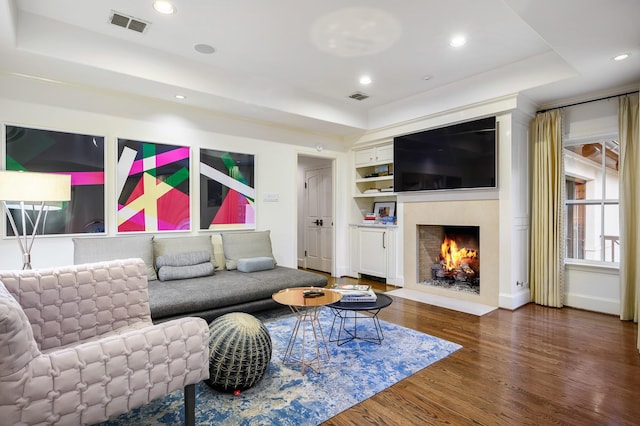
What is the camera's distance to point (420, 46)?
10.9 ft

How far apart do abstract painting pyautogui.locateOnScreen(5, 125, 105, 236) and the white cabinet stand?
3.64m

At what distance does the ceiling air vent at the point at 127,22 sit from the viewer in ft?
9.10

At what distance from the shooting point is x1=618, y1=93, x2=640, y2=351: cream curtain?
354 cm

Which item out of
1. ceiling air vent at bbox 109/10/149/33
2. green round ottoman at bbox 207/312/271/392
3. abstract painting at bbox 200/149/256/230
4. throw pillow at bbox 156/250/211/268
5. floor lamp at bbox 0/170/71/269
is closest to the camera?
green round ottoman at bbox 207/312/271/392

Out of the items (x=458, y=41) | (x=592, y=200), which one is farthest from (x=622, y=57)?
(x=592, y=200)

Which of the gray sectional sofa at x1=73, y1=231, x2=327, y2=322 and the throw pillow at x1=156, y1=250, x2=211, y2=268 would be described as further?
the throw pillow at x1=156, y1=250, x2=211, y2=268

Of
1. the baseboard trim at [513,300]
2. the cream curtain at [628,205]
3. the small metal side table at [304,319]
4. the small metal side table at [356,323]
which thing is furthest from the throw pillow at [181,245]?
the cream curtain at [628,205]

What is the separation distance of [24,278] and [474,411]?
8.47 feet

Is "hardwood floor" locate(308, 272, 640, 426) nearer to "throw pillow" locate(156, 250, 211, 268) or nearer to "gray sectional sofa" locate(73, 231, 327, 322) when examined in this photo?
"gray sectional sofa" locate(73, 231, 327, 322)

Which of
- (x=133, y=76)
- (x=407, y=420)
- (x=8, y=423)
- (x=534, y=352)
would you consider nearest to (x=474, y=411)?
(x=407, y=420)

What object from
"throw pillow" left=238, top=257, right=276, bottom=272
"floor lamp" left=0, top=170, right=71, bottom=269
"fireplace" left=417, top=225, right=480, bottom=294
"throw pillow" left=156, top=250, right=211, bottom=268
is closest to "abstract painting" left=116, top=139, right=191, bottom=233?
"throw pillow" left=156, top=250, right=211, bottom=268

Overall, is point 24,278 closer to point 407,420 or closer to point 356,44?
point 407,420

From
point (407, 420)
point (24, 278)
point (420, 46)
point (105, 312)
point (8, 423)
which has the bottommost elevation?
point (407, 420)

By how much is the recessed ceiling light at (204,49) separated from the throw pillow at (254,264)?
7.43ft
